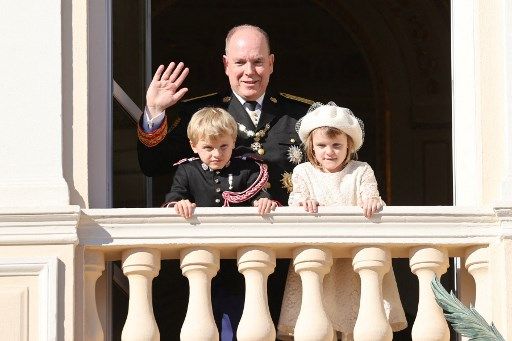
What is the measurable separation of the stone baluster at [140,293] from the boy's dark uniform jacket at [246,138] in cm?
55

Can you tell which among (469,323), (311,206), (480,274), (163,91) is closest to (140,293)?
(311,206)

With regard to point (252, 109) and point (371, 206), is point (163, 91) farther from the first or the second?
point (371, 206)

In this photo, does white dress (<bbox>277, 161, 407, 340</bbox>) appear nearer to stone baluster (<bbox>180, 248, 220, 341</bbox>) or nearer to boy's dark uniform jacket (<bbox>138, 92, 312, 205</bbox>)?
boy's dark uniform jacket (<bbox>138, 92, 312, 205</bbox>)

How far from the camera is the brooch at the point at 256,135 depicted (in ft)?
30.3

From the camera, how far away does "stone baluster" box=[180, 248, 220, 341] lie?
859cm

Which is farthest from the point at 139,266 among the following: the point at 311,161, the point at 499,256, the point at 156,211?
the point at 499,256

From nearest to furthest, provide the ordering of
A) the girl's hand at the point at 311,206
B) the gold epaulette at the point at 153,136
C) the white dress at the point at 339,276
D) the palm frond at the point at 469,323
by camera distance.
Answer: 1. the palm frond at the point at 469,323
2. the girl's hand at the point at 311,206
3. the white dress at the point at 339,276
4. the gold epaulette at the point at 153,136

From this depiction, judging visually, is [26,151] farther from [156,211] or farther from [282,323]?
[282,323]

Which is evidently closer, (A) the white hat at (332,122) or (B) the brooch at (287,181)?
(A) the white hat at (332,122)

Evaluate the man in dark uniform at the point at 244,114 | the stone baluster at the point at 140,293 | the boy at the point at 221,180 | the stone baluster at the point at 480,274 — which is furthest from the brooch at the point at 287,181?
the stone baluster at the point at 480,274

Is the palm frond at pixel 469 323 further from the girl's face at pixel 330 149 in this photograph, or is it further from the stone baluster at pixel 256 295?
the girl's face at pixel 330 149

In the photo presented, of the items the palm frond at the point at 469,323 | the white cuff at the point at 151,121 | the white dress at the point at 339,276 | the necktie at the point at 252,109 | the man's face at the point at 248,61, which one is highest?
the man's face at the point at 248,61

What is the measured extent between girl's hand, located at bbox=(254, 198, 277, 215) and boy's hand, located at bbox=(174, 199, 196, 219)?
258 mm

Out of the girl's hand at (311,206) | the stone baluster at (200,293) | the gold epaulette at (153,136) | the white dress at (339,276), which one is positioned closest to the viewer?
the stone baluster at (200,293)
